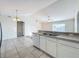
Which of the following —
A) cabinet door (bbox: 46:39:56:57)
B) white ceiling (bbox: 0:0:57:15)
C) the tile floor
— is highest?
white ceiling (bbox: 0:0:57:15)

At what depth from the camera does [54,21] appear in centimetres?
470

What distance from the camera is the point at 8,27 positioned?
947 cm

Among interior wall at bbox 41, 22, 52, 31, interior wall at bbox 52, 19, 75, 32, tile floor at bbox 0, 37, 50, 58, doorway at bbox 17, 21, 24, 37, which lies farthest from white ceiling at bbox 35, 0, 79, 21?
doorway at bbox 17, 21, 24, 37

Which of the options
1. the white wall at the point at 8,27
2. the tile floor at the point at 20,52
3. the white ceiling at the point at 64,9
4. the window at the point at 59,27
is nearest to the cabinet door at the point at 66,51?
the tile floor at the point at 20,52

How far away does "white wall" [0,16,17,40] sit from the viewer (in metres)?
8.95

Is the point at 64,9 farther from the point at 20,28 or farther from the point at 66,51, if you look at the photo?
the point at 20,28

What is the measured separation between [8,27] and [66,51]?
8.19 m

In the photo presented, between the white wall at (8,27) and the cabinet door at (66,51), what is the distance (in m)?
7.58

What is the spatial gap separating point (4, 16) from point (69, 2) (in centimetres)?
742

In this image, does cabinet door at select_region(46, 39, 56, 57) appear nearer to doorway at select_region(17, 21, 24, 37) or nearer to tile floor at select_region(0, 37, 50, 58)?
tile floor at select_region(0, 37, 50, 58)

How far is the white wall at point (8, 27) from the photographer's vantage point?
29.3ft

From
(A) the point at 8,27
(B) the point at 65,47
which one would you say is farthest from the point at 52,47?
(A) the point at 8,27

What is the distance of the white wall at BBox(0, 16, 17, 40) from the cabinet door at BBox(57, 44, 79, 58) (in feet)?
24.9

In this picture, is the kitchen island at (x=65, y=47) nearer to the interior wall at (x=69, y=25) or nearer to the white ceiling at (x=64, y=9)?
the interior wall at (x=69, y=25)
